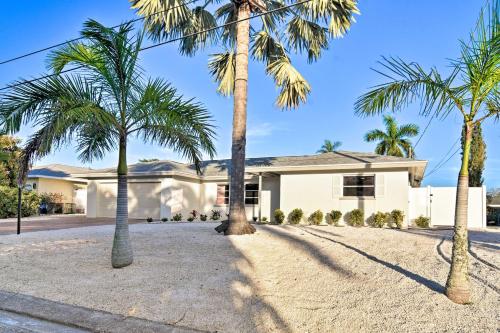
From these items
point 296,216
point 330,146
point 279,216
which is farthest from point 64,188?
point 330,146

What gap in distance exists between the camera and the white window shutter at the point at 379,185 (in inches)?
621

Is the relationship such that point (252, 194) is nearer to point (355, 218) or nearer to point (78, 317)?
point (355, 218)

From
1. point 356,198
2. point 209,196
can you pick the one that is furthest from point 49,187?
point 356,198

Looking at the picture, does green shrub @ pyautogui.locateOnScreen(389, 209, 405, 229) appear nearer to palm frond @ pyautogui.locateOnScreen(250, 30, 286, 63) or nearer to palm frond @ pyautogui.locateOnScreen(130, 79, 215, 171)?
palm frond @ pyautogui.locateOnScreen(250, 30, 286, 63)

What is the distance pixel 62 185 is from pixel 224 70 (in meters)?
21.6

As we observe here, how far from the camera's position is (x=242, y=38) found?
11188 millimetres

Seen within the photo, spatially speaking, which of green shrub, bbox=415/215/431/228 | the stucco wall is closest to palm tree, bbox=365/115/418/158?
green shrub, bbox=415/215/431/228

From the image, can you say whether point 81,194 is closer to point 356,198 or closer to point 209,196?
point 209,196

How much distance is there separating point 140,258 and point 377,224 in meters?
10.6

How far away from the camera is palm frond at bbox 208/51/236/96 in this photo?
1345 cm

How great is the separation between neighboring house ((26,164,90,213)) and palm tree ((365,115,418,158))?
22.5m

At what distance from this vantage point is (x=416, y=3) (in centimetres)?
922

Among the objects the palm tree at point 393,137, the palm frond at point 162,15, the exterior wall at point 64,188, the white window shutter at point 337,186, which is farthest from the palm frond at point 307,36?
the exterior wall at point 64,188

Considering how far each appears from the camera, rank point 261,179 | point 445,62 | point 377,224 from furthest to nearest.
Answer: point 261,179 < point 377,224 < point 445,62
